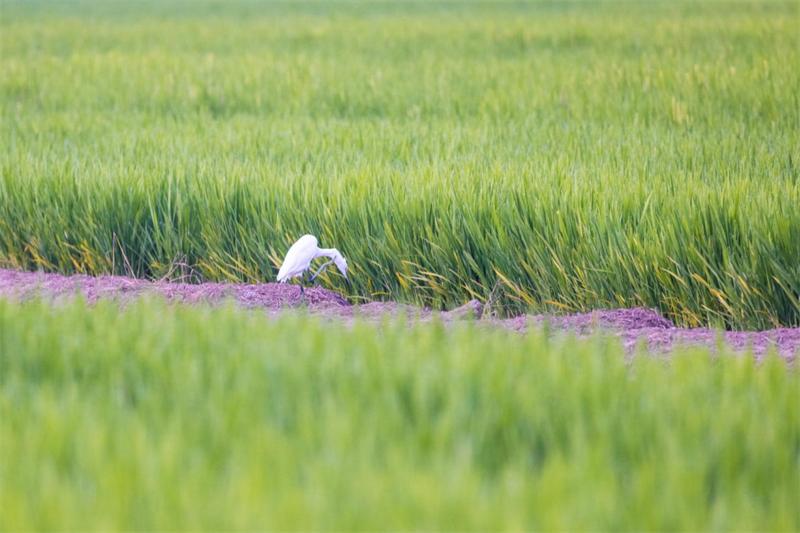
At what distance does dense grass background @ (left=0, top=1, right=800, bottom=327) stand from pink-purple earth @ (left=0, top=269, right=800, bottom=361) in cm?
27

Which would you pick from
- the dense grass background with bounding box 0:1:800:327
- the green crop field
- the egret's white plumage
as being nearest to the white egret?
the egret's white plumage

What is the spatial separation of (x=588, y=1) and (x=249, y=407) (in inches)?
865

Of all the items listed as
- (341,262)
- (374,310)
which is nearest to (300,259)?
(341,262)

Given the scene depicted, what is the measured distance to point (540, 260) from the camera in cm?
362

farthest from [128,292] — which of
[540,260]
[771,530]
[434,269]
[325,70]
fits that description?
[325,70]

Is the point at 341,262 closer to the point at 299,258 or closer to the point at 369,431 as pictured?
the point at 299,258

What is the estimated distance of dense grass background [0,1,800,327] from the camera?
3535 mm

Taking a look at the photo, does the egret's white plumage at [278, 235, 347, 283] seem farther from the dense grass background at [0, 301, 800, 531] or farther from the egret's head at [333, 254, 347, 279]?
the dense grass background at [0, 301, 800, 531]

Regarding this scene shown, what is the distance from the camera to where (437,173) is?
13.8 ft

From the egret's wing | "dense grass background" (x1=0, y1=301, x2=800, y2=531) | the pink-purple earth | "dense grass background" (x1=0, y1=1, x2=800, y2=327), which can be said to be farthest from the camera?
"dense grass background" (x1=0, y1=1, x2=800, y2=327)

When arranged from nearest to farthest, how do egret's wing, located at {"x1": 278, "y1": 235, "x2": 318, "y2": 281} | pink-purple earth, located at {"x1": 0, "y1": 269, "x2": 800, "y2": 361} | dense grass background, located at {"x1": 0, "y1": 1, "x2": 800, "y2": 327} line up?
pink-purple earth, located at {"x1": 0, "y1": 269, "x2": 800, "y2": 361} → egret's wing, located at {"x1": 278, "y1": 235, "x2": 318, "y2": 281} → dense grass background, located at {"x1": 0, "y1": 1, "x2": 800, "y2": 327}

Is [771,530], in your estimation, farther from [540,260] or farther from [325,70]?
[325,70]

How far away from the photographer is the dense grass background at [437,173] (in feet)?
11.6

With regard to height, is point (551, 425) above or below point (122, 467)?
below
